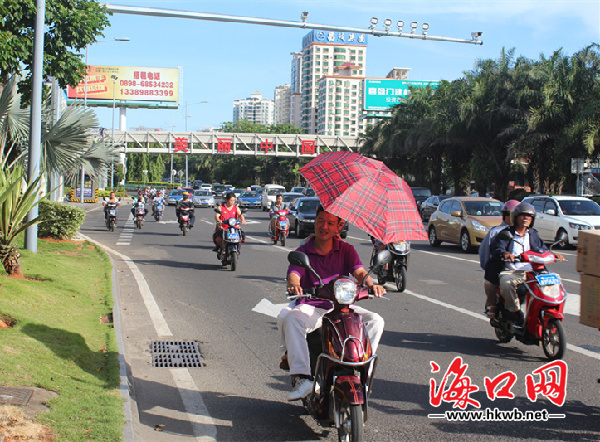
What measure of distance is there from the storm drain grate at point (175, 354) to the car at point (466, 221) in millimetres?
12244

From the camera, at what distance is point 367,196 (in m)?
5.24

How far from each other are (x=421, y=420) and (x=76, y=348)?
3.48m

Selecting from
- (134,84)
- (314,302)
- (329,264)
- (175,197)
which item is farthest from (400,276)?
(134,84)

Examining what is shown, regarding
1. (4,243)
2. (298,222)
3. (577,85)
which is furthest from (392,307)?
(577,85)

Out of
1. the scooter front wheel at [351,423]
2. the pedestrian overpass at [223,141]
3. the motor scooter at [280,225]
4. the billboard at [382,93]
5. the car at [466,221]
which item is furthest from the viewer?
the pedestrian overpass at [223,141]

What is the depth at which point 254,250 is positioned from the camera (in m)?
20.0

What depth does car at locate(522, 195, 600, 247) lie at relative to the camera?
21781 millimetres

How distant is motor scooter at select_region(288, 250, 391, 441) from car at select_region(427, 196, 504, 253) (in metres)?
14.7

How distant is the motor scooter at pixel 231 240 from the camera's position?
15188 mm

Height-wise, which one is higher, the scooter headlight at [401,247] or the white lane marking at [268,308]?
the scooter headlight at [401,247]

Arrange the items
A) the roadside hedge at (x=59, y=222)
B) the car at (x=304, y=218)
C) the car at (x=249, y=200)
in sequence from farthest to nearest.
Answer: the car at (x=249, y=200) → the car at (x=304, y=218) → the roadside hedge at (x=59, y=222)

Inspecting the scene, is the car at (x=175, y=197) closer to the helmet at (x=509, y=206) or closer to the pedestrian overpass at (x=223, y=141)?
the pedestrian overpass at (x=223, y=141)

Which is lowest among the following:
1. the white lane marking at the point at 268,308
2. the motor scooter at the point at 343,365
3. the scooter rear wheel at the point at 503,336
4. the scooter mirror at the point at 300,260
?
the white lane marking at the point at 268,308

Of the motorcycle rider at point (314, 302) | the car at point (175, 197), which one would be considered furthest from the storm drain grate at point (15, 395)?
the car at point (175, 197)
